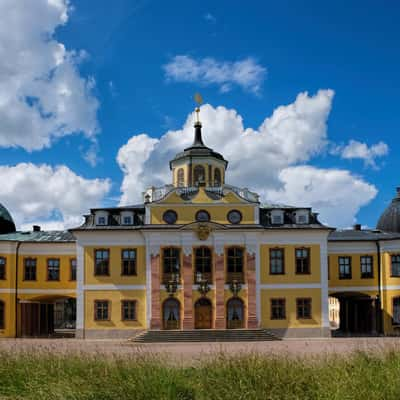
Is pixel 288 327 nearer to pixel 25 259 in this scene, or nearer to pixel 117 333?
pixel 117 333

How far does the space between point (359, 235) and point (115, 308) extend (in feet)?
59.4

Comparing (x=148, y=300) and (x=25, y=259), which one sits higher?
(x=25, y=259)

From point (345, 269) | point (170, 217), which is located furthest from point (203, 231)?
point (345, 269)

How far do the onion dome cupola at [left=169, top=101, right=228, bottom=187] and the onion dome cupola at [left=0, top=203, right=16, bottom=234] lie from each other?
1304cm

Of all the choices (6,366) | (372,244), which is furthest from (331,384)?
(372,244)

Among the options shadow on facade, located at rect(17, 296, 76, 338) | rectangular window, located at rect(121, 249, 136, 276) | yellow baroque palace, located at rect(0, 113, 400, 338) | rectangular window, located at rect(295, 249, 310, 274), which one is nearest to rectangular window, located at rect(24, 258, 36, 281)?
yellow baroque palace, located at rect(0, 113, 400, 338)

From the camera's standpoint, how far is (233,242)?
1565 inches

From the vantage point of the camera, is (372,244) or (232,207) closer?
(232,207)

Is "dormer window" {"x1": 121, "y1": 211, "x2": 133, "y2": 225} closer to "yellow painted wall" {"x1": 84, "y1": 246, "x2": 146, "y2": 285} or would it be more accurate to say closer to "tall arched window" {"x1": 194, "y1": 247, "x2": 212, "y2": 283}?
"yellow painted wall" {"x1": 84, "y1": 246, "x2": 146, "y2": 285}

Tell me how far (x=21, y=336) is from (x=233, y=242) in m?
16.0

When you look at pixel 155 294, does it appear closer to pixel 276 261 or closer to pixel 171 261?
pixel 171 261

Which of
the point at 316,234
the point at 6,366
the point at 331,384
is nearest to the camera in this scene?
the point at 331,384

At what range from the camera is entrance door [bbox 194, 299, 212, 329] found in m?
39.2

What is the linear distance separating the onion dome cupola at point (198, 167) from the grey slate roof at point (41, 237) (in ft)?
31.1
